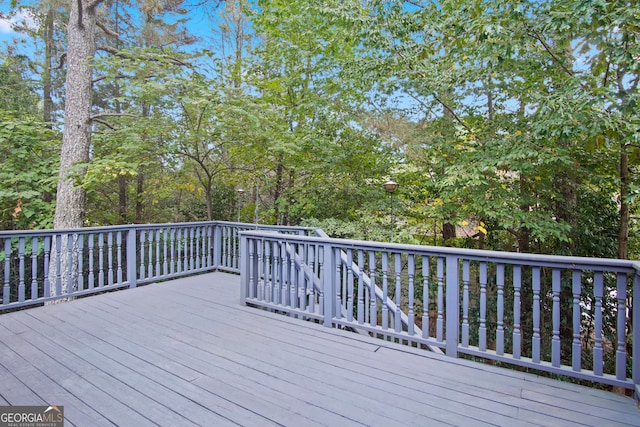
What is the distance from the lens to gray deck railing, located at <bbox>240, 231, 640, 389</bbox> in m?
1.99

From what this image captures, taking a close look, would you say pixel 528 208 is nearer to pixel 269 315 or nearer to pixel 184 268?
pixel 269 315

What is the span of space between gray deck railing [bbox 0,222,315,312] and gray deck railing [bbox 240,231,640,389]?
137cm

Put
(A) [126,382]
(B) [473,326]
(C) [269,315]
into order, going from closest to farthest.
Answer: (A) [126,382] < (C) [269,315] < (B) [473,326]

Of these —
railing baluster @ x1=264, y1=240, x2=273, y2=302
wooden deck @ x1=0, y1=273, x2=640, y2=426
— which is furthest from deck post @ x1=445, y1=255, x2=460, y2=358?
railing baluster @ x1=264, y1=240, x2=273, y2=302

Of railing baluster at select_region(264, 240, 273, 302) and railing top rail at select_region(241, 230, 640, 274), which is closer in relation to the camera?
railing top rail at select_region(241, 230, 640, 274)

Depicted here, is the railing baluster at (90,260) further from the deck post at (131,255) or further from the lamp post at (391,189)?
the lamp post at (391,189)

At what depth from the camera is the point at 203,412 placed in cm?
172

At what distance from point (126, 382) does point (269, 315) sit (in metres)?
1.48

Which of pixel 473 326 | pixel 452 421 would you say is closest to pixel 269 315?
pixel 452 421

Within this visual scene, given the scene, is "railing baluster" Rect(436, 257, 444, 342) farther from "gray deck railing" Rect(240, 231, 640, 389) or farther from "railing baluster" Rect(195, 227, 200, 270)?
"railing baluster" Rect(195, 227, 200, 270)

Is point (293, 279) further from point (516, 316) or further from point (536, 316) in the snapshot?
point (536, 316)

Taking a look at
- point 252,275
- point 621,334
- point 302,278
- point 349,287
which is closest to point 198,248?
point 252,275

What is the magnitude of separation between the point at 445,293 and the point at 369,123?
431 cm

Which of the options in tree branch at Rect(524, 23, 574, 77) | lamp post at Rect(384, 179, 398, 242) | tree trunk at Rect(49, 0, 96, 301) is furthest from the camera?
tree trunk at Rect(49, 0, 96, 301)
